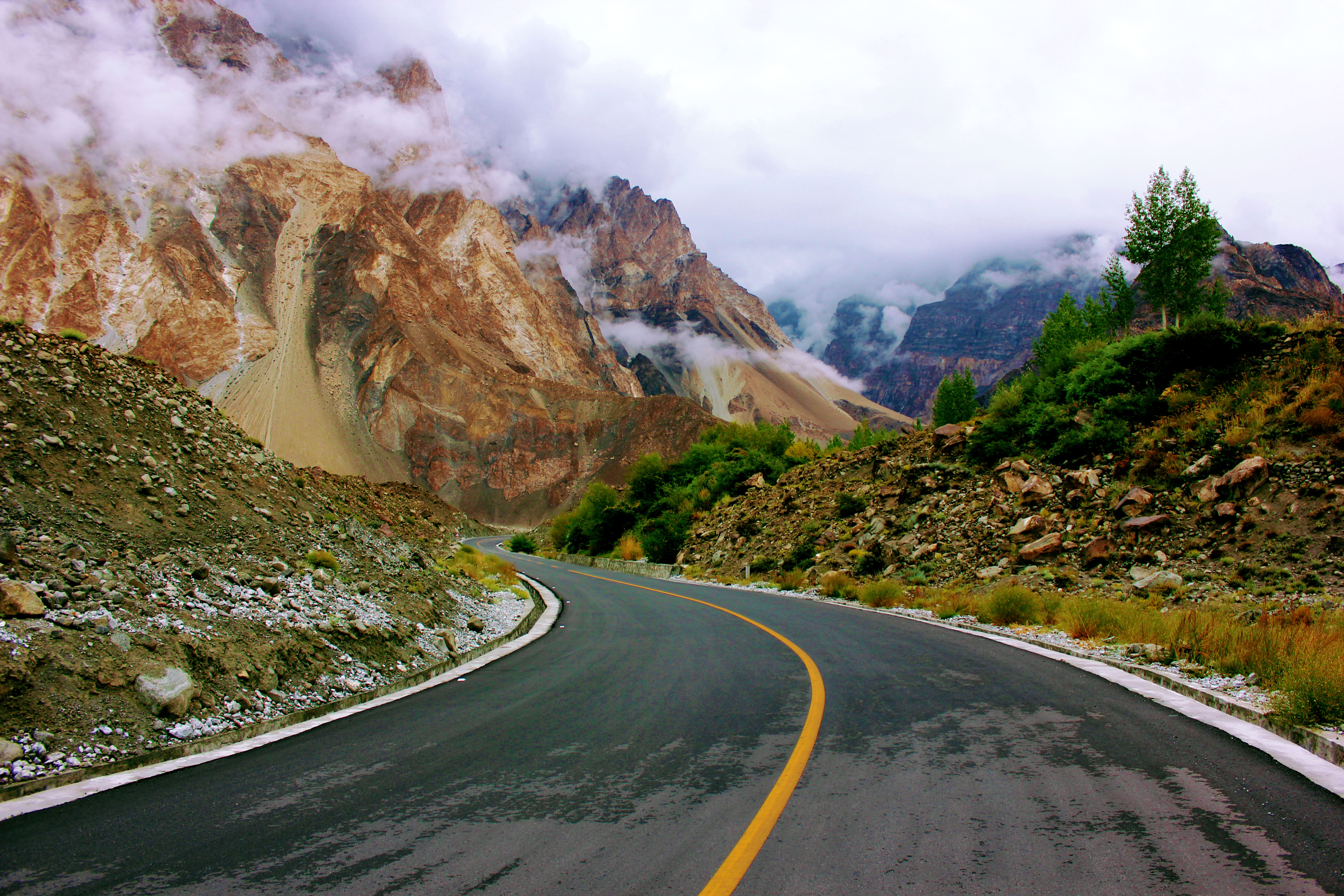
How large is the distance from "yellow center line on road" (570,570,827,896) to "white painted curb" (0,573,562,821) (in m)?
4.03

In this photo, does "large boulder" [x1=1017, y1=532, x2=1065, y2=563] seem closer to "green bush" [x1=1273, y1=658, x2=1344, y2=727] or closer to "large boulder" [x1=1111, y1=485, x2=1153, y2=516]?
"large boulder" [x1=1111, y1=485, x2=1153, y2=516]

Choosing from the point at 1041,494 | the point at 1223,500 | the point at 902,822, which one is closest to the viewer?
the point at 902,822

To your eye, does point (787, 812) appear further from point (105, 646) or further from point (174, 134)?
point (174, 134)

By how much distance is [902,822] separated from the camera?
4.00m

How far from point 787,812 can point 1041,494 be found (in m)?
19.2

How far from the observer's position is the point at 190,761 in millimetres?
5262

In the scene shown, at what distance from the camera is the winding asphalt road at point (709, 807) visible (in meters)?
3.37

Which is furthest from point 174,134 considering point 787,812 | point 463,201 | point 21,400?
point 787,812

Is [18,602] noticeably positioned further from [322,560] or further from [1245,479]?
[1245,479]

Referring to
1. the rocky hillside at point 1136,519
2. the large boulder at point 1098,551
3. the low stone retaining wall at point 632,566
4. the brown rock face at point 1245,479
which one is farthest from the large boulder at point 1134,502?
the low stone retaining wall at point 632,566

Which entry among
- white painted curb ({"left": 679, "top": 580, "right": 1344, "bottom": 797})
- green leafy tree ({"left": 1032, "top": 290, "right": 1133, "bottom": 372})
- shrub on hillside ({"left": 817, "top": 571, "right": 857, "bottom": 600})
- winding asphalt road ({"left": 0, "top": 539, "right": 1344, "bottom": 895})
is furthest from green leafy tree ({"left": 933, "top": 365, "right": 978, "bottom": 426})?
winding asphalt road ({"left": 0, "top": 539, "right": 1344, "bottom": 895})

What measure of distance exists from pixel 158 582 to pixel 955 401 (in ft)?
262

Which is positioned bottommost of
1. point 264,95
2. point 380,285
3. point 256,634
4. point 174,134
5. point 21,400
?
point 256,634

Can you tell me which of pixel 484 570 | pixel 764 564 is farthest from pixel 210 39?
pixel 764 564
